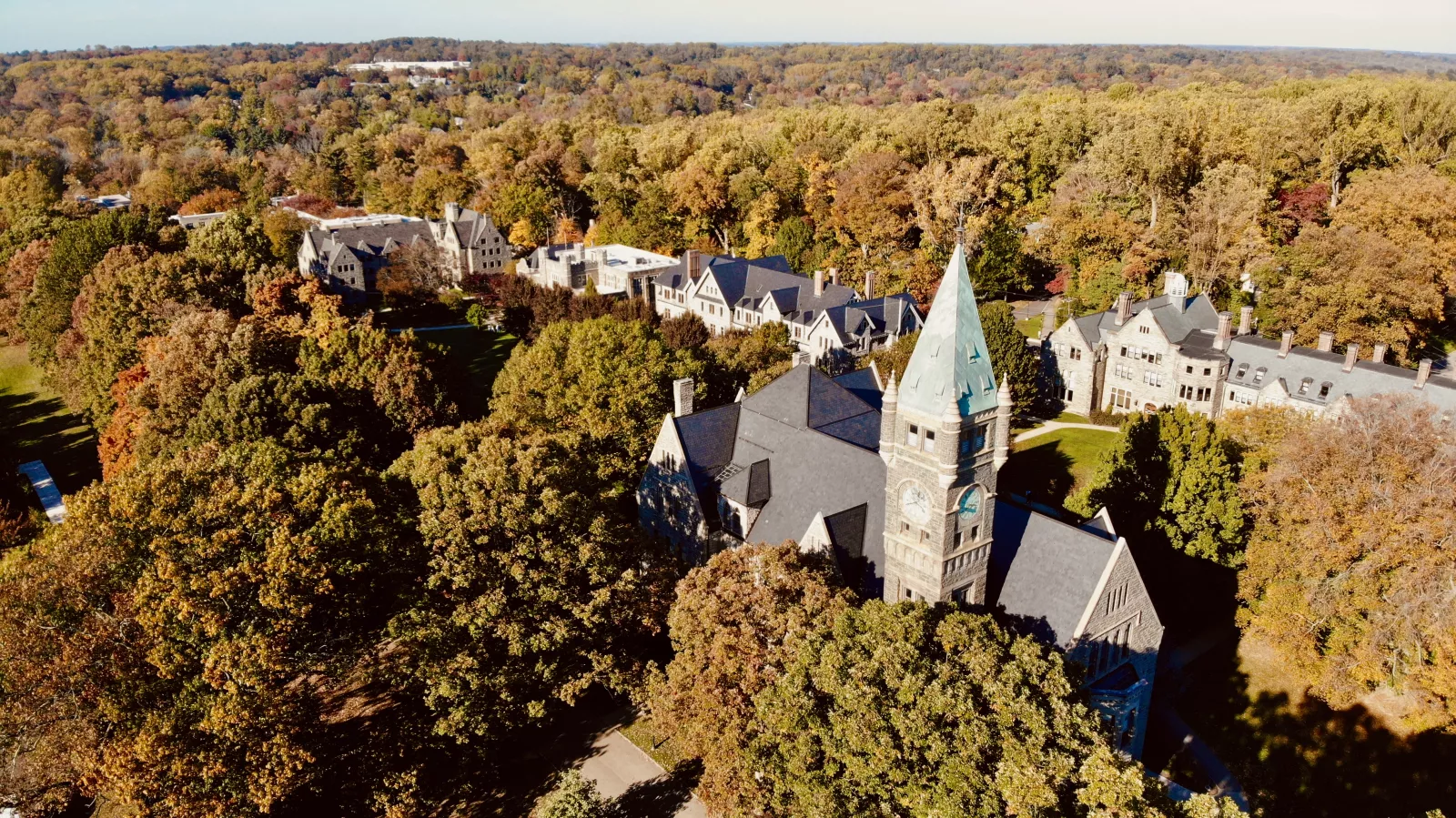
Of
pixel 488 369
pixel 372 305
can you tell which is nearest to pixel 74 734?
pixel 488 369

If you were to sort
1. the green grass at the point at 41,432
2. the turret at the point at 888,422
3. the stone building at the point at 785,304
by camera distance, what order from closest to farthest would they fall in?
the turret at the point at 888,422
the green grass at the point at 41,432
the stone building at the point at 785,304

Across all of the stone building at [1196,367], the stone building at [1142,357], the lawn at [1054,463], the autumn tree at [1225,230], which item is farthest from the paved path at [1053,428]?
the autumn tree at [1225,230]

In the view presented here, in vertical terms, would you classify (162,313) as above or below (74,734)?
above

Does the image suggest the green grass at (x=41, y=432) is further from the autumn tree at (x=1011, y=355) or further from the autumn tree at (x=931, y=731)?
the autumn tree at (x=1011, y=355)

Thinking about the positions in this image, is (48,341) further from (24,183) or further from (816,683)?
(816,683)

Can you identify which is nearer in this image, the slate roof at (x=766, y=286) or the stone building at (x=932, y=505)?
the stone building at (x=932, y=505)

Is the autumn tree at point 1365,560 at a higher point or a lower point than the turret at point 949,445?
lower

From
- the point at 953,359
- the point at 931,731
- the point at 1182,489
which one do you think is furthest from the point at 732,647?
the point at 1182,489

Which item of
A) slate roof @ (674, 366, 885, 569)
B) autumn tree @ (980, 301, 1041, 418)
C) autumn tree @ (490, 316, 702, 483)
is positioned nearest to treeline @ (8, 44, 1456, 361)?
autumn tree @ (980, 301, 1041, 418)
